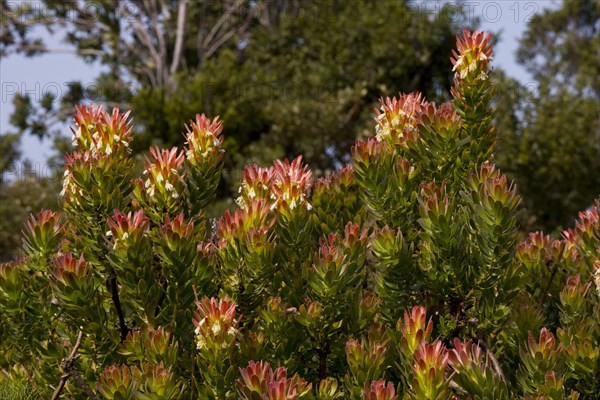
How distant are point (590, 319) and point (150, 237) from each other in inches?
70.1

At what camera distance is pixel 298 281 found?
3963mm

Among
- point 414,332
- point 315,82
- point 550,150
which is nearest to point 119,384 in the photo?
point 414,332

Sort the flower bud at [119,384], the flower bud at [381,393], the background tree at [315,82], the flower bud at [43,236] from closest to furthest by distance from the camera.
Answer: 1. the flower bud at [381,393]
2. the flower bud at [119,384]
3. the flower bud at [43,236]
4. the background tree at [315,82]

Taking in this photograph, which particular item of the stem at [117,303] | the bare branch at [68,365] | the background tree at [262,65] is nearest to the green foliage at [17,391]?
the bare branch at [68,365]

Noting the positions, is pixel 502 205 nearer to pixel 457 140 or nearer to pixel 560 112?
pixel 457 140

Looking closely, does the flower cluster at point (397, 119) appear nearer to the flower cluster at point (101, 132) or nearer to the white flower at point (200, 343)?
the flower cluster at point (101, 132)

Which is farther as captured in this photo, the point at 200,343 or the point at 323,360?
the point at 323,360

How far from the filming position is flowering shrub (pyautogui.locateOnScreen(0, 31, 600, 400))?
3.50 metres

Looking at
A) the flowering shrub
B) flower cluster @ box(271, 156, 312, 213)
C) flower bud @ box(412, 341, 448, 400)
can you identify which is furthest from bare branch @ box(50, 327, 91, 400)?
flower bud @ box(412, 341, 448, 400)

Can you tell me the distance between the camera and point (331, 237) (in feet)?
12.6

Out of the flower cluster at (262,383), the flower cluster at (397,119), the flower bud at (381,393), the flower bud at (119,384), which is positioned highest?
the flower cluster at (397,119)

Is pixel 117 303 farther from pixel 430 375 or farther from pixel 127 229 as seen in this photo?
pixel 430 375

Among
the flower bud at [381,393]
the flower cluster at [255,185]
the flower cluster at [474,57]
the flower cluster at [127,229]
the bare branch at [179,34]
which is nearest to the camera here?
the flower bud at [381,393]

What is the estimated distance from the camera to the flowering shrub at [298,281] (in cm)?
350
